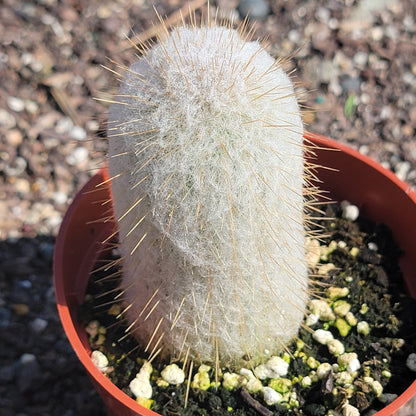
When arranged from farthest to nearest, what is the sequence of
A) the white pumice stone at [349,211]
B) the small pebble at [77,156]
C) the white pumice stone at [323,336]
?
1. the small pebble at [77,156]
2. the white pumice stone at [349,211]
3. the white pumice stone at [323,336]

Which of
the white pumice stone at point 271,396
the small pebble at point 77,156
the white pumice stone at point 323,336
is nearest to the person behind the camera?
the white pumice stone at point 271,396

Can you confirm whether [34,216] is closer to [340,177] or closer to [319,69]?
[340,177]

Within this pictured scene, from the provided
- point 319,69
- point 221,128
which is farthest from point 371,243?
point 319,69

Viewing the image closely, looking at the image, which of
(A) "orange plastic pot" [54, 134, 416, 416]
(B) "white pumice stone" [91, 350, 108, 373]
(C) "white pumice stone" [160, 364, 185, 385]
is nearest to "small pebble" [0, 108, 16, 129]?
(A) "orange plastic pot" [54, 134, 416, 416]

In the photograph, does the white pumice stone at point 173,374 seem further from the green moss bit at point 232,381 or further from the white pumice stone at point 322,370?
the white pumice stone at point 322,370

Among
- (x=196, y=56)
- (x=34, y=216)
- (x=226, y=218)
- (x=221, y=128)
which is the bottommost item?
(x=34, y=216)

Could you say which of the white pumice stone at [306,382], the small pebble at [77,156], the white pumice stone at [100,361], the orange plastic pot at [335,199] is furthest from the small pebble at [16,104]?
the white pumice stone at [306,382]
